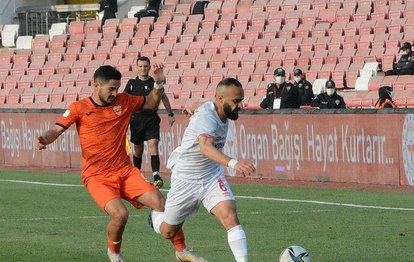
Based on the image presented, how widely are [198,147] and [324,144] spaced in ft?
37.0

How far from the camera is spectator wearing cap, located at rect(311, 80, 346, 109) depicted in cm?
2334

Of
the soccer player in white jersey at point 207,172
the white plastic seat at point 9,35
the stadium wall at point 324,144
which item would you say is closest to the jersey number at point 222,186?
the soccer player in white jersey at point 207,172

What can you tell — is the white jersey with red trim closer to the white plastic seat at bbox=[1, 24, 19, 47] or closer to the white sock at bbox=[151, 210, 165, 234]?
the white sock at bbox=[151, 210, 165, 234]

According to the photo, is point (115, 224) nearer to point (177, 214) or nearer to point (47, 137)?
point (177, 214)

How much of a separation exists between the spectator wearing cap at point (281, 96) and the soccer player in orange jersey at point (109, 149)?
38.8 feet

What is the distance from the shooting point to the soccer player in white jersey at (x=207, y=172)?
10.2m

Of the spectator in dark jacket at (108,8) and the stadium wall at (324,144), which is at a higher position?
the spectator in dark jacket at (108,8)

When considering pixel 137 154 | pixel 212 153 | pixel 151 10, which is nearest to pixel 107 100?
pixel 212 153

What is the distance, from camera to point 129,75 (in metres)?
34.3

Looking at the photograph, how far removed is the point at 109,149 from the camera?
11680 millimetres

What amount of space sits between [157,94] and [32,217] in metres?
5.12

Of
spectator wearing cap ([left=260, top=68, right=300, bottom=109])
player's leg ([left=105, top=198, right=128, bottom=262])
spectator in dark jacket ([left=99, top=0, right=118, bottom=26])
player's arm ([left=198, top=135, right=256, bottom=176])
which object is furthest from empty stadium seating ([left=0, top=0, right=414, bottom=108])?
player's arm ([left=198, top=135, right=256, bottom=176])

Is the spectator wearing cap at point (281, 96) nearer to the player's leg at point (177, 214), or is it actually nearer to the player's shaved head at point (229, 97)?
the player's leg at point (177, 214)

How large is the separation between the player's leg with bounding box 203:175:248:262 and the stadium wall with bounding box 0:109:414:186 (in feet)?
32.0
